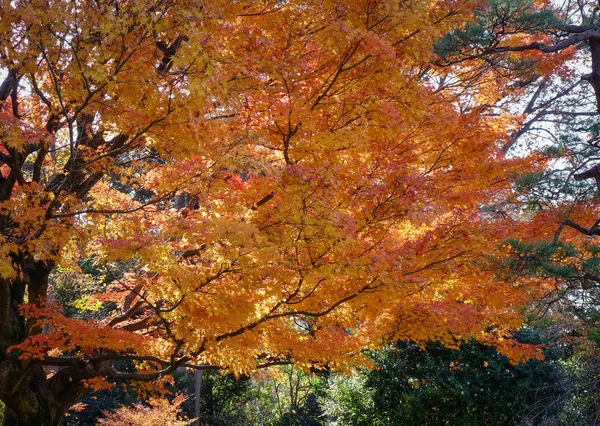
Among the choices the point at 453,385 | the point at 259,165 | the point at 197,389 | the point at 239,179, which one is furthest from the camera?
the point at 197,389

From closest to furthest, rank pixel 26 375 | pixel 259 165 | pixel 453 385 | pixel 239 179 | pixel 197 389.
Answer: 1. pixel 259 165
2. pixel 239 179
3. pixel 26 375
4. pixel 453 385
5. pixel 197 389

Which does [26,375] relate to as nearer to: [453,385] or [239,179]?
[239,179]

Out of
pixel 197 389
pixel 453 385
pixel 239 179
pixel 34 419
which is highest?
pixel 239 179

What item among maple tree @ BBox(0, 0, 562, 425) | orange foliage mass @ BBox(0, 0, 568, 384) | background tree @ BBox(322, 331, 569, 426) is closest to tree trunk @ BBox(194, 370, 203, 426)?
background tree @ BBox(322, 331, 569, 426)

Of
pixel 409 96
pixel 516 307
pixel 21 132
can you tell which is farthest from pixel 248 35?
pixel 516 307

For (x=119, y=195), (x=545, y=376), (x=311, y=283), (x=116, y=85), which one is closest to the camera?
(x=116, y=85)

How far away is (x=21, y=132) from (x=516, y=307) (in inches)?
244

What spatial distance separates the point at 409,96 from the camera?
5258mm

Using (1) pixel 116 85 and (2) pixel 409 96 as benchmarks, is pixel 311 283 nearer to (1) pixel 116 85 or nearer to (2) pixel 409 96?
(2) pixel 409 96

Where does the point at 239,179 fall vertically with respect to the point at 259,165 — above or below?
above

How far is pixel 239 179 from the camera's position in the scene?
19.3 ft

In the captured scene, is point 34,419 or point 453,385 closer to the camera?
point 34,419

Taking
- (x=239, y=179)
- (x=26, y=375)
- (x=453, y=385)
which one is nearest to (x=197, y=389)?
(x=453, y=385)

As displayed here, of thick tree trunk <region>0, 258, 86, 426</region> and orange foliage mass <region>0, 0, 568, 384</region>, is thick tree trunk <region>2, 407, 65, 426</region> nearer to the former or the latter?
thick tree trunk <region>0, 258, 86, 426</region>
